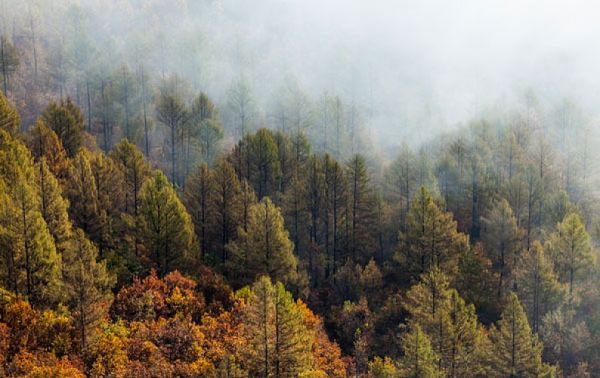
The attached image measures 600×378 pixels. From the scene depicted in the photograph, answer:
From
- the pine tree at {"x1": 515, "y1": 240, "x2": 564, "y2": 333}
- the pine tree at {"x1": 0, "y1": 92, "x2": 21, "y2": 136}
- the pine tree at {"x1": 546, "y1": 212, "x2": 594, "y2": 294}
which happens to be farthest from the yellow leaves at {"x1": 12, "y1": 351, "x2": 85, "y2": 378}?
the pine tree at {"x1": 546, "y1": 212, "x2": 594, "y2": 294}

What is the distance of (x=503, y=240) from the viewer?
2442 inches

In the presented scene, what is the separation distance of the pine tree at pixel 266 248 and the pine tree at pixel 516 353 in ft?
61.4

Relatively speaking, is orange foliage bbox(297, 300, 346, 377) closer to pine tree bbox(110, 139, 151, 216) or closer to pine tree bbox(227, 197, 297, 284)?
pine tree bbox(227, 197, 297, 284)

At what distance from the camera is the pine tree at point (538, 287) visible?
53344 millimetres

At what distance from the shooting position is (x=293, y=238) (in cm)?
6391

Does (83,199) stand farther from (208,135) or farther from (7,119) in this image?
(208,135)

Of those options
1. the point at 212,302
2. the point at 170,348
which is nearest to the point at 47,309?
the point at 170,348

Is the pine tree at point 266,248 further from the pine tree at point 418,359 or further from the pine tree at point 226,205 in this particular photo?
the pine tree at point 418,359

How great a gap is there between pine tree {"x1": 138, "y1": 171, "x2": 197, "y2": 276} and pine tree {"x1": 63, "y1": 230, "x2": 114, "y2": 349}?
375 inches

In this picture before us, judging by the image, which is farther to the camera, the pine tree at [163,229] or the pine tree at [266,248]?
the pine tree at [266,248]

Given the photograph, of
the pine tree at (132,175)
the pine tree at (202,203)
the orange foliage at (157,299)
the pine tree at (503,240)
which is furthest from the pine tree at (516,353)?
the pine tree at (132,175)

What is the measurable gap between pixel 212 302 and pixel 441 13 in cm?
14435

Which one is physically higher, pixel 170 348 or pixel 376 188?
pixel 376 188

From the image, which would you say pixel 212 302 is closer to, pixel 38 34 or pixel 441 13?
pixel 38 34
